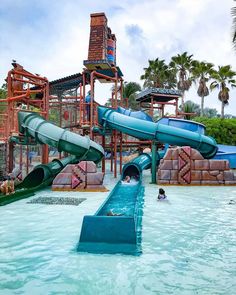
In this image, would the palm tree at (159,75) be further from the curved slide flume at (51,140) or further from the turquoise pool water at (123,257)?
the turquoise pool water at (123,257)

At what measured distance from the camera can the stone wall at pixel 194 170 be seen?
1570 cm

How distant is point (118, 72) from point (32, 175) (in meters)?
8.84

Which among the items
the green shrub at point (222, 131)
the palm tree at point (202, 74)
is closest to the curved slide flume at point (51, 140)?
the green shrub at point (222, 131)

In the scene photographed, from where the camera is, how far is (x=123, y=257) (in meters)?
5.55

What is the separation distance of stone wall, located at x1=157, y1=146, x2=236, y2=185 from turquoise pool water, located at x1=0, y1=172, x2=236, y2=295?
19.9ft

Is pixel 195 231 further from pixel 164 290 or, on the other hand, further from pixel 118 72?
pixel 118 72

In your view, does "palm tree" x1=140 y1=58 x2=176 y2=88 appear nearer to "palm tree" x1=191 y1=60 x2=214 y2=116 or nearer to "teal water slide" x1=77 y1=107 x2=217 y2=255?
"palm tree" x1=191 y1=60 x2=214 y2=116

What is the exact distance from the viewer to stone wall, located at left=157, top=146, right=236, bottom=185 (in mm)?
15695

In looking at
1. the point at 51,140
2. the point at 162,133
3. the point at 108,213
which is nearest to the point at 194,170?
the point at 162,133

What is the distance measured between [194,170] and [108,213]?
906 centimetres

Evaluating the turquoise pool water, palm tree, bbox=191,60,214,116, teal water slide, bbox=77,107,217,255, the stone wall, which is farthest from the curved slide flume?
palm tree, bbox=191,60,214,116

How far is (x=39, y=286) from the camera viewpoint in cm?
438

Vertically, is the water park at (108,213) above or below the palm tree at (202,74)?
below

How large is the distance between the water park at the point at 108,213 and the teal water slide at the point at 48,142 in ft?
0.15
